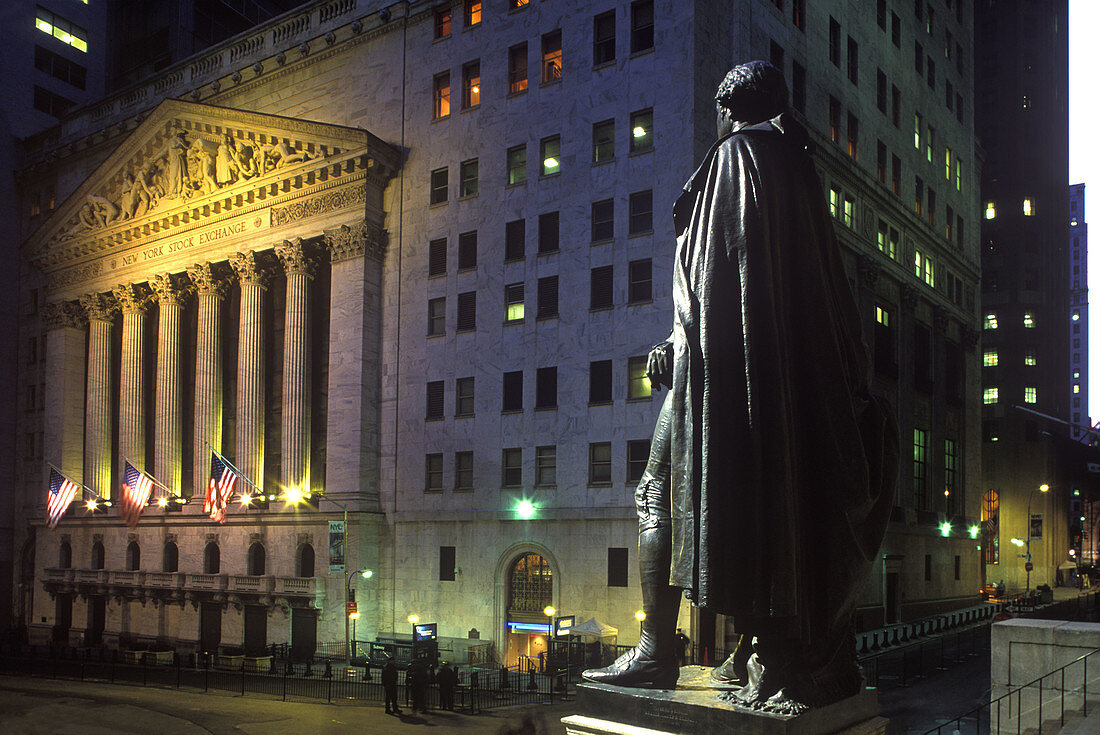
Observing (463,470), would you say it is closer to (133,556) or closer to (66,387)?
(133,556)

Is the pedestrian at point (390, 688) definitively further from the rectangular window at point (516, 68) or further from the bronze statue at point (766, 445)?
the bronze statue at point (766, 445)

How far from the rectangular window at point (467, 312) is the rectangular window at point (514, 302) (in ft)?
6.40

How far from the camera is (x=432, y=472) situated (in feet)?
169

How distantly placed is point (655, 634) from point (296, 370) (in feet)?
169

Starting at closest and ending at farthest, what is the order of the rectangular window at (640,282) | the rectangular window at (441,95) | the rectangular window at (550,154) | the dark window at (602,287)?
1. the rectangular window at (640,282)
2. the dark window at (602,287)
3. the rectangular window at (550,154)
4. the rectangular window at (441,95)

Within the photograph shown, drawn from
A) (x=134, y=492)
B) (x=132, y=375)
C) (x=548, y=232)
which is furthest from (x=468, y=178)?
(x=132, y=375)

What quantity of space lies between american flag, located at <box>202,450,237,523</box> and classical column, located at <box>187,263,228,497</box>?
8.78 m

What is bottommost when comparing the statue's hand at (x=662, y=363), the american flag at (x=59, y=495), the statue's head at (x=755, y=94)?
the american flag at (x=59, y=495)

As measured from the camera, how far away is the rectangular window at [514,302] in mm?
49062

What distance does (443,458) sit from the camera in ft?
167

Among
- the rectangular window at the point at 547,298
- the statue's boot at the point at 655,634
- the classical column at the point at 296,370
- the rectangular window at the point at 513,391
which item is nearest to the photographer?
the statue's boot at the point at 655,634

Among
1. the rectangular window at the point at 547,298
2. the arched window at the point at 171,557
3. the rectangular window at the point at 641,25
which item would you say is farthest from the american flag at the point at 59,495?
the rectangular window at the point at 641,25

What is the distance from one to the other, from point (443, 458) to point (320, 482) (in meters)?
9.39

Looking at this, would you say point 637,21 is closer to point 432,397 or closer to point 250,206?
point 432,397
